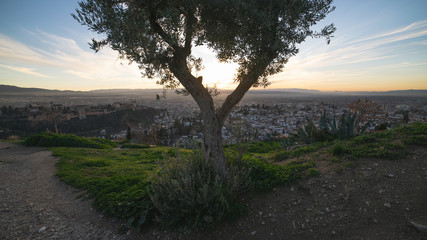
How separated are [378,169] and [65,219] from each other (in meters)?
Result: 7.73

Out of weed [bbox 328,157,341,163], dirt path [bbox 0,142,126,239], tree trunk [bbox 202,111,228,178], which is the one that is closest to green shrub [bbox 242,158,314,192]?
weed [bbox 328,157,341,163]

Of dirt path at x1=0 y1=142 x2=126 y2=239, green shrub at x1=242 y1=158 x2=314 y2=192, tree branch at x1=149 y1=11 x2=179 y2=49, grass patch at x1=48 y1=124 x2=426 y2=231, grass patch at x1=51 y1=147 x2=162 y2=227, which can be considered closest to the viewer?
grass patch at x1=48 y1=124 x2=426 y2=231

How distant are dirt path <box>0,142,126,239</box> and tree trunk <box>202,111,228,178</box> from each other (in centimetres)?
256

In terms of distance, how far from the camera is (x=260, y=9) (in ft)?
13.2

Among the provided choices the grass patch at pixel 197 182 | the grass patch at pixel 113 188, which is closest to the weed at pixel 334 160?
the grass patch at pixel 197 182

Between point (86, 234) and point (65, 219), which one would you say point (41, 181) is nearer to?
point (65, 219)

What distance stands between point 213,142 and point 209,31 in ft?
9.40

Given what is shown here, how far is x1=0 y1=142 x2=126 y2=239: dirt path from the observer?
3.96 meters

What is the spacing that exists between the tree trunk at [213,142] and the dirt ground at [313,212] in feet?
3.35

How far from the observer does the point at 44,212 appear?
4777mm

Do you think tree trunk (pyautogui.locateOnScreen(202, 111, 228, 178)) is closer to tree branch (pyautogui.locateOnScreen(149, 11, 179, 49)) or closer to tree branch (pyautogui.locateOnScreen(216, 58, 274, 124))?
tree branch (pyautogui.locateOnScreen(216, 58, 274, 124))

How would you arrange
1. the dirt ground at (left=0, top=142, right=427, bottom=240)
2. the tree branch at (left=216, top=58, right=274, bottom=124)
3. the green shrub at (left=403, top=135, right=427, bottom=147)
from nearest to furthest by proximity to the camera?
1. the dirt ground at (left=0, top=142, right=427, bottom=240)
2. the tree branch at (left=216, top=58, right=274, bottom=124)
3. the green shrub at (left=403, top=135, right=427, bottom=147)

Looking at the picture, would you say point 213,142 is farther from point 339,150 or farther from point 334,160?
point 339,150

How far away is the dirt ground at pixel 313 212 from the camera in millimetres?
3084
